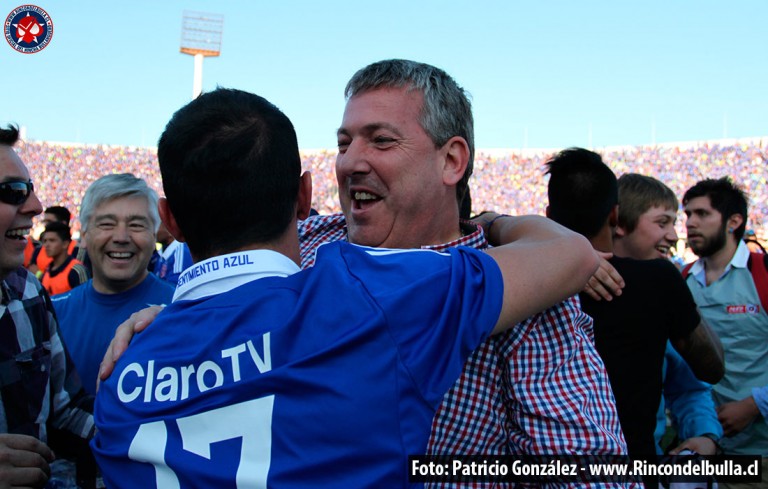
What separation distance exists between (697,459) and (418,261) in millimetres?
2126

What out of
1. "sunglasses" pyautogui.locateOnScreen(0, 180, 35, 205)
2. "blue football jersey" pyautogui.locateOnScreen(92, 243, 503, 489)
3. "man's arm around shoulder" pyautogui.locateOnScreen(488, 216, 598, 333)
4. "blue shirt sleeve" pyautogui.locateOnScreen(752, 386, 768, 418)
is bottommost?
"blue shirt sleeve" pyautogui.locateOnScreen(752, 386, 768, 418)

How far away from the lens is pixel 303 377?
1166 mm

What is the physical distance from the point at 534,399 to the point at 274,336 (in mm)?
724

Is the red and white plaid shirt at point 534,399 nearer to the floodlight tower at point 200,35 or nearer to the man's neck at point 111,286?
the man's neck at point 111,286

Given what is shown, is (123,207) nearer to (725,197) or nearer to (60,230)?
(725,197)

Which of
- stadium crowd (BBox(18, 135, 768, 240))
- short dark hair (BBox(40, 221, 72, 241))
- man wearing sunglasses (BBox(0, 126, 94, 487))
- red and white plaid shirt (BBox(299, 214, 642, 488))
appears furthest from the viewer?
stadium crowd (BBox(18, 135, 768, 240))

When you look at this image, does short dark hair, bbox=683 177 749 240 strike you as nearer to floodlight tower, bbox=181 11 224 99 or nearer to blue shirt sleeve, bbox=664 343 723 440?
blue shirt sleeve, bbox=664 343 723 440

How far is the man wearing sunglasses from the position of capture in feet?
7.32

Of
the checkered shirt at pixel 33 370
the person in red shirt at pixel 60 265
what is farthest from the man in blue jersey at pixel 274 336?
the person in red shirt at pixel 60 265

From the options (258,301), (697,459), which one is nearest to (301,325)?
(258,301)

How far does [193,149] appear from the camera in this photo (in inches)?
53.6

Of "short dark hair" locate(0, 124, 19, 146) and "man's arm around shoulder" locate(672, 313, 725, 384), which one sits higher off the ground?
"short dark hair" locate(0, 124, 19, 146)

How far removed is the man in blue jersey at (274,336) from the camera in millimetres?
1163

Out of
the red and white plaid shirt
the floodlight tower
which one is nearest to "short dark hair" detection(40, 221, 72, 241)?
the red and white plaid shirt
